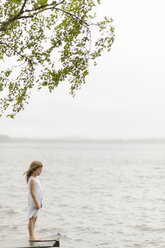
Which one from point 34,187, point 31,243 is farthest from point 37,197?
point 31,243

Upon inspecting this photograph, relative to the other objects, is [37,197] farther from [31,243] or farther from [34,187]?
[31,243]

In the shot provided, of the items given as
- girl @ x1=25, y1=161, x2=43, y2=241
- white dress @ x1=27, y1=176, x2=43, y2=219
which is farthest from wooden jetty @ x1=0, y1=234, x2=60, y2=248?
white dress @ x1=27, y1=176, x2=43, y2=219

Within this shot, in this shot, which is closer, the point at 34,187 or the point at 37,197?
the point at 34,187

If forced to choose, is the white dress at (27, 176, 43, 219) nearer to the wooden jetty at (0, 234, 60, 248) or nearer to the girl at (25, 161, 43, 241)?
the girl at (25, 161, 43, 241)

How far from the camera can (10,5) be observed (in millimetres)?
12648

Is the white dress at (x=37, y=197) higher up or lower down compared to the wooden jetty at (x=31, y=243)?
higher up

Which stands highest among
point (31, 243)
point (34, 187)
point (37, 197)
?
point (34, 187)

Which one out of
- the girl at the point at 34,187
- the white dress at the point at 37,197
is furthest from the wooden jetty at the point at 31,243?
the white dress at the point at 37,197

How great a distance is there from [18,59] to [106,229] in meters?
9.16

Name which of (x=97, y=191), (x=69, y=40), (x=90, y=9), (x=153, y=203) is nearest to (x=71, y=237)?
(x=69, y=40)

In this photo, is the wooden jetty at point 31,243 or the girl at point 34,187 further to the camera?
the girl at point 34,187

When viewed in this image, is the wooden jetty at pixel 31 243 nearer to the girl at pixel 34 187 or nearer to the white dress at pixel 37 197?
the girl at pixel 34 187

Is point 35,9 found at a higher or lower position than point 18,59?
higher

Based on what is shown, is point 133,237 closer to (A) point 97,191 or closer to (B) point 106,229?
(B) point 106,229
